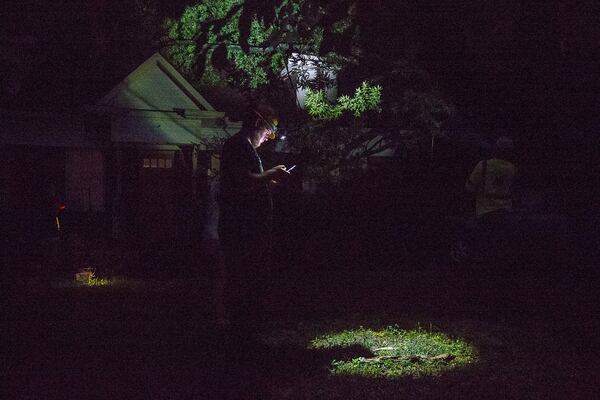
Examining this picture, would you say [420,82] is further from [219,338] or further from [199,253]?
[219,338]

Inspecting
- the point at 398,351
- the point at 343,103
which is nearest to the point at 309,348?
the point at 398,351

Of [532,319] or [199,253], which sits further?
[199,253]

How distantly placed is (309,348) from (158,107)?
12.2m

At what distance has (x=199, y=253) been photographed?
37.8 ft

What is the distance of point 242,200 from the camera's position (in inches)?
219

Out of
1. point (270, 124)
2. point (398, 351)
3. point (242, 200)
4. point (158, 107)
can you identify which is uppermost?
point (158, 107)

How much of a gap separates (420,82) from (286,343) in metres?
8.90

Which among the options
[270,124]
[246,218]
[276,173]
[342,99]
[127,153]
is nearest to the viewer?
[276,173]

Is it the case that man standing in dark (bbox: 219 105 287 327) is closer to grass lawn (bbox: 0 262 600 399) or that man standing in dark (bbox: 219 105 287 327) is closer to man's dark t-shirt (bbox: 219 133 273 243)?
man's dark t-shirt (bbox: 219 133 273 243)

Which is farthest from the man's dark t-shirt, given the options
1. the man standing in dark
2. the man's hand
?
the man's hand

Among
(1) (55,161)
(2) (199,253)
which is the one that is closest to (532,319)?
(2) (199,253)

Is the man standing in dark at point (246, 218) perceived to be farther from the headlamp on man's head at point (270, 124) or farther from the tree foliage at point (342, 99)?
the tree foliage at point (342, 99)

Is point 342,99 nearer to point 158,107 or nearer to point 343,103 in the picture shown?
point 343,103

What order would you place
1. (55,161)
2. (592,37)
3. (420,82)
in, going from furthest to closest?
1. (55,161)
2. (420,82)
3. (592,37)
